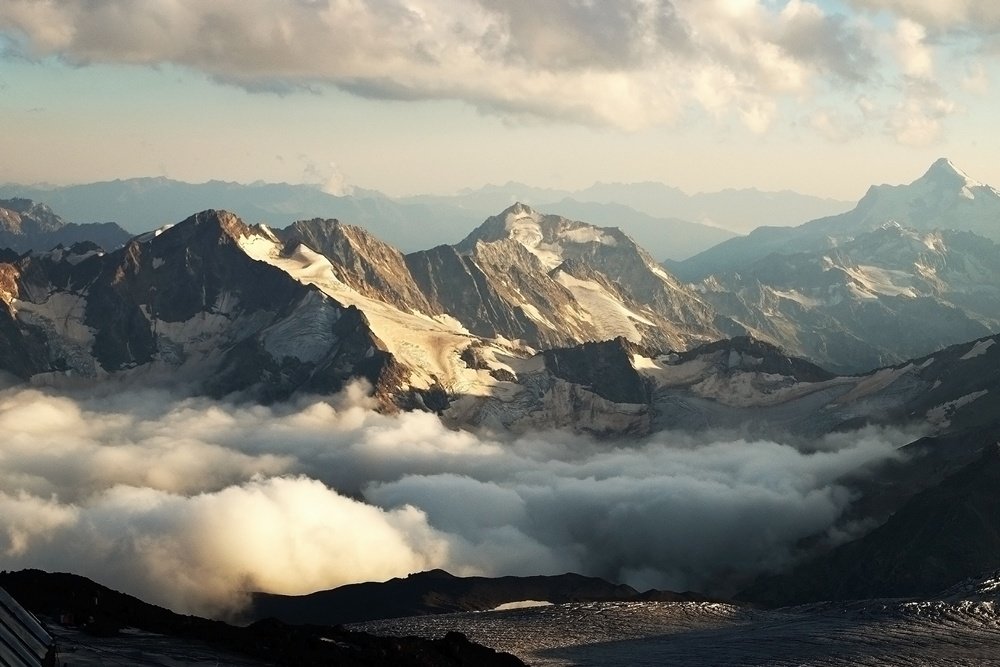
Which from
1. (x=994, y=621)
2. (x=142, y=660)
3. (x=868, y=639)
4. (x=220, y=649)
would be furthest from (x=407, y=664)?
(x=994, y=621)

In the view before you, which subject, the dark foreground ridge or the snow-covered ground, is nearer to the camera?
the dark foreground ridge

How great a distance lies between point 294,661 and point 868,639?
10058 centimetres

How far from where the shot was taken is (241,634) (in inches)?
4978

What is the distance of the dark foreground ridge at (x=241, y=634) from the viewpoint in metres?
121

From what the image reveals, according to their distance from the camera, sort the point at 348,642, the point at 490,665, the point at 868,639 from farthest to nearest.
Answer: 1. the point at 868,639
2. the point at 490,665
3. the point at 348,642

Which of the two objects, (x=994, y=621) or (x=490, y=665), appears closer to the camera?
(x=490, y=665)

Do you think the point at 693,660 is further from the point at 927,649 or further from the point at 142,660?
the point at 142,660

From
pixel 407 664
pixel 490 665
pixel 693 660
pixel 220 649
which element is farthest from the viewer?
pixel 693 660

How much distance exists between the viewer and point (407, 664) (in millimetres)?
130125

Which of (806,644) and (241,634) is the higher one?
(806,644)

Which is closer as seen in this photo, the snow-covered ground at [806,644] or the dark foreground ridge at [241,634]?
the dark foreground ridge at [241,634]

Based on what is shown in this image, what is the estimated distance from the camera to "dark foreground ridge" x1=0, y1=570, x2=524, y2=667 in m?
121

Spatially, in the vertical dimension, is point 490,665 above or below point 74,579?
below

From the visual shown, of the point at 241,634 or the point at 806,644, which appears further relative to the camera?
the point at 806,644
